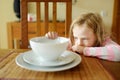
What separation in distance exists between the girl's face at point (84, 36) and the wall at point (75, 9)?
2.09 metres

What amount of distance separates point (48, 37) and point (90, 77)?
1.01 ft

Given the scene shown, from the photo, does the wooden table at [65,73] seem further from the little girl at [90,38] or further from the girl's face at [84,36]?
the girl's face at [84,36]

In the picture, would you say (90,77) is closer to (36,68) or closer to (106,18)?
(36,68)

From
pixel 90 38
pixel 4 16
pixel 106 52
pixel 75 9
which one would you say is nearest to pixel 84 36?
pixel 90 38

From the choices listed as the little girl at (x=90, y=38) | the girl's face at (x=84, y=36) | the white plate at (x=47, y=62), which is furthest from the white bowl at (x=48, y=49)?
the girl's face at (x=84, y=36)

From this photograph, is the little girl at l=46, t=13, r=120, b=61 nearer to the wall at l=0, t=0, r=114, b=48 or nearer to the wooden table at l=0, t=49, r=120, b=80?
the wooden table at l=0, t=49, r=120, b=80

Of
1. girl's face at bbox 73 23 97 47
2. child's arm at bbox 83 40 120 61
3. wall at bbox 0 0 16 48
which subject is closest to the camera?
child's arm at bbox 83 40 120 61

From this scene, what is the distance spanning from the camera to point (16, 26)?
2.62 metres

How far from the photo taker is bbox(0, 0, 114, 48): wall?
3.04m

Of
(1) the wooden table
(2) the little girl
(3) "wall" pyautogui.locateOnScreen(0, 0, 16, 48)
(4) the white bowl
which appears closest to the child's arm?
(2) the little girl

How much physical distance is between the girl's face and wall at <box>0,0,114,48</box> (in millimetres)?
2085

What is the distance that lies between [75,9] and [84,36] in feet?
7.28

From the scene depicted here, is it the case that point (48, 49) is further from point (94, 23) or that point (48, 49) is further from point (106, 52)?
point (94, 23)

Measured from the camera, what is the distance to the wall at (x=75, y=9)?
3.04 m
